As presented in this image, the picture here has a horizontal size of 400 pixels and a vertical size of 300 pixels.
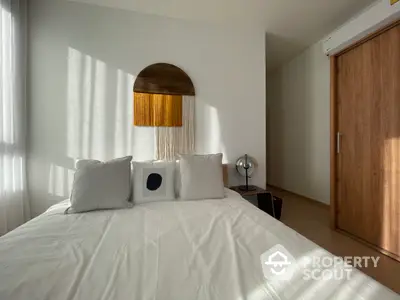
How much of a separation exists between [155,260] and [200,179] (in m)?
1.06

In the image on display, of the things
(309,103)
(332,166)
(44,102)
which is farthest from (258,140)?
(44,102)

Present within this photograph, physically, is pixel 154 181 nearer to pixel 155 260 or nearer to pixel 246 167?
pixel 155 260

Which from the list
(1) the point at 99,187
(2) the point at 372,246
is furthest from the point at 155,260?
(2) the point at 372,246

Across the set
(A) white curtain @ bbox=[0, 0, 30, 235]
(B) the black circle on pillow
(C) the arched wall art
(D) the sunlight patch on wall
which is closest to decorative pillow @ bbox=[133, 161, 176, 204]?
(B) the black circle on pillow

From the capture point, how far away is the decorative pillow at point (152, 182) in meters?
1.81

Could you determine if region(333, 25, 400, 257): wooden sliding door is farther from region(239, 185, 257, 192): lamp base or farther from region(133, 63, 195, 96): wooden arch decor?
region(133, 63, 195, 96): wooden arch decor

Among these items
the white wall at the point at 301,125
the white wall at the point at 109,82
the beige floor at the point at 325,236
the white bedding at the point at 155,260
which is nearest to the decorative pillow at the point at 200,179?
the white bedding at the point at 155,260

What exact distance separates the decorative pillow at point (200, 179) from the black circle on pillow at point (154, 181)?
0.21m

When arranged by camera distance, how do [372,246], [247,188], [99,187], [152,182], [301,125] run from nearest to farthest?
[99,187]
[152,182]
[372,246]
[247,188]
[301,125]

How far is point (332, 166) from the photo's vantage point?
2.58 meters

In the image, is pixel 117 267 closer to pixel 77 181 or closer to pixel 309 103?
pixel 77 181

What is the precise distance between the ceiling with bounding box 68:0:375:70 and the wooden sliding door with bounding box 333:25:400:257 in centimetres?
54

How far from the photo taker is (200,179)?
1883 millimetres

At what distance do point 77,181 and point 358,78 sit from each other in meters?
3.03
